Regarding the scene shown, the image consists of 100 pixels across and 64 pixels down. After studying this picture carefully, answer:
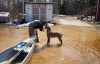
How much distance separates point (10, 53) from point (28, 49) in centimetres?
95

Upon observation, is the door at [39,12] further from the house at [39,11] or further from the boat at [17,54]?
the boat at [17,54]

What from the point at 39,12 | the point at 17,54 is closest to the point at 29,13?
the point at 39,12

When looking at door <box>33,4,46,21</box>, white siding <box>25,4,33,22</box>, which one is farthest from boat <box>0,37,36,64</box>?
door <box>33,4,46,21</box>

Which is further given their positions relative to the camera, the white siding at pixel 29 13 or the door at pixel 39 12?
the door at pixel 39 12

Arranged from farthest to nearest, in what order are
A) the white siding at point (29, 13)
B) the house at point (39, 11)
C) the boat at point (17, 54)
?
the house at point (39, 11) < the white siding at point (29, 13) < the boat at point (17, 54)

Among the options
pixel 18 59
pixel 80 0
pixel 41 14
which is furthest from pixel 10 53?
pixel 80 0

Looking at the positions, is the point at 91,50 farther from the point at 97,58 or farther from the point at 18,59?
the point at 18,59

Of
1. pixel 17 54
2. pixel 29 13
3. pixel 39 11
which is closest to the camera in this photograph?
pixel 17 54

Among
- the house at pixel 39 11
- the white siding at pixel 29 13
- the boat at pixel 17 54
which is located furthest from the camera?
the house at pixel 39 11

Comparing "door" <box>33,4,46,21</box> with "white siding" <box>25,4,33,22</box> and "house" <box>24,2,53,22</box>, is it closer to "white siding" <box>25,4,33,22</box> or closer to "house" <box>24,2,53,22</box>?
"house" <box>24,2,53,22</box>

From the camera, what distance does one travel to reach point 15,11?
32.6 meters

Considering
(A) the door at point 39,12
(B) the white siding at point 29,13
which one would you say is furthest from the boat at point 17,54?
(A) the door at point 39,12

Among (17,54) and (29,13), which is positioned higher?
(29,13)

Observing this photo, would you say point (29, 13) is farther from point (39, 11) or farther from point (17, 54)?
point (17, 54)
